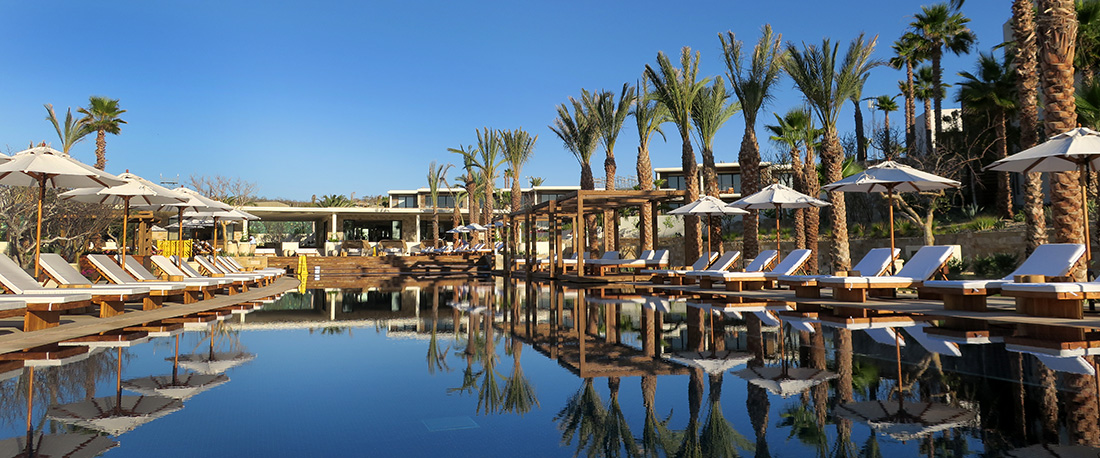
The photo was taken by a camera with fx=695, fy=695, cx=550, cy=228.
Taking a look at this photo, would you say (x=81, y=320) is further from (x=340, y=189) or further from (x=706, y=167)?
(x=340, y=189)

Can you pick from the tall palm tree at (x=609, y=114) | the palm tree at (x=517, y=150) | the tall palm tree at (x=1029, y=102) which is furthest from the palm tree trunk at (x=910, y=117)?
the tall palm tree at (x=1029, y=102)

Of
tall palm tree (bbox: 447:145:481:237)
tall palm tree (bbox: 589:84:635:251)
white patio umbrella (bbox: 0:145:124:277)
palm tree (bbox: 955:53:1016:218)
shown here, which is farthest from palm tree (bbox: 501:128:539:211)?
white patio umbrella (bbox: 0:145:124:277)

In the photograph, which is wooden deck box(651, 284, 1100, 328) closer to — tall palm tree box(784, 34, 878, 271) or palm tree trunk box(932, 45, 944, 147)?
tall palm tree box(784, 34, 878, 271)

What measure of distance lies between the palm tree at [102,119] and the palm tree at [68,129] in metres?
1.43

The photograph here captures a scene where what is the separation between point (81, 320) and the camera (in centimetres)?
927

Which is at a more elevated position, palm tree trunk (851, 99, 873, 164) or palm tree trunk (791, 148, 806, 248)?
palm tree trunk (851, 99, 873, 164)

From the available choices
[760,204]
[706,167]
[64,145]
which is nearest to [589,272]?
[706,167]

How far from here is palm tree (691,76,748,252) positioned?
21.0m

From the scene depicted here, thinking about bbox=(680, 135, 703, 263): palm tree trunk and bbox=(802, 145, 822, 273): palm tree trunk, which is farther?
bbox=(680, 135, 703, 263): palm tree trunk

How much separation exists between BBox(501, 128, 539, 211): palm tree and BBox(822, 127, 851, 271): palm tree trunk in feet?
61.6

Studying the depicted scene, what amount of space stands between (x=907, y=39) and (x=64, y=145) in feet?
118

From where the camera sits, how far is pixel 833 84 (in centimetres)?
1773

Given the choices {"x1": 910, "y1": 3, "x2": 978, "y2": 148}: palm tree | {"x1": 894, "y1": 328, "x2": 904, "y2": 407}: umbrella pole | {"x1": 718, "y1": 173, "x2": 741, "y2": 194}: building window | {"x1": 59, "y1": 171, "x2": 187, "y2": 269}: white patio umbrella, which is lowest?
{"x1": 894, "y1": 328, "x2": 904, "y2": 407}: umbrella pole

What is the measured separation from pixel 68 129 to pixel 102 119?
9.19 ft
